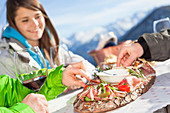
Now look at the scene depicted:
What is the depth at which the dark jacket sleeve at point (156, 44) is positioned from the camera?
0.95m

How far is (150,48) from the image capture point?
3.11 feet

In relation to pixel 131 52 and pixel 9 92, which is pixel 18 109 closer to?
pixel 9 92

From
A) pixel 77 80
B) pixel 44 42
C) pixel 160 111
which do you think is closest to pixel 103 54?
pixel 44 42

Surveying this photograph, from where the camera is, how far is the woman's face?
157 centimetres

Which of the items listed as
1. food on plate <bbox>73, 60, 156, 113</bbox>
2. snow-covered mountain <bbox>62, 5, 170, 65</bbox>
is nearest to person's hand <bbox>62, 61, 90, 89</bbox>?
food on plate <bbox>73, 60, 156, 113</bbox>

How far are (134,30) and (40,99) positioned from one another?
6.14 metres

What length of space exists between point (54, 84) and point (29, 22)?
89cm

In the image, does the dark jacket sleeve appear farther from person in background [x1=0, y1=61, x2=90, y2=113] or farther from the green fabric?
the green fabric

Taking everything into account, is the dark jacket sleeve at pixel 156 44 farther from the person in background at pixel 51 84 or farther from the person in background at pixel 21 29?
the person in background at pixel 21 29

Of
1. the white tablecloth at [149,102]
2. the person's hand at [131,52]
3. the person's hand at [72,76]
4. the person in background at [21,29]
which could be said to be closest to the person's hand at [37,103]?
the white tablecloth at [149,102]

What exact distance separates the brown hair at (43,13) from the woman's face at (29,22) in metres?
0.04

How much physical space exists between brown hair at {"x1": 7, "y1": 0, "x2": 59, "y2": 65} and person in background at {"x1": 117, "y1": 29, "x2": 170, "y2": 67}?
3.28 feet

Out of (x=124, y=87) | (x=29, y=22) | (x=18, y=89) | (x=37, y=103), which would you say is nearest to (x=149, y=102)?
(x=124, y=87)

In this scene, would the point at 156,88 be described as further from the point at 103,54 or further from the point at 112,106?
the point at 103,54
